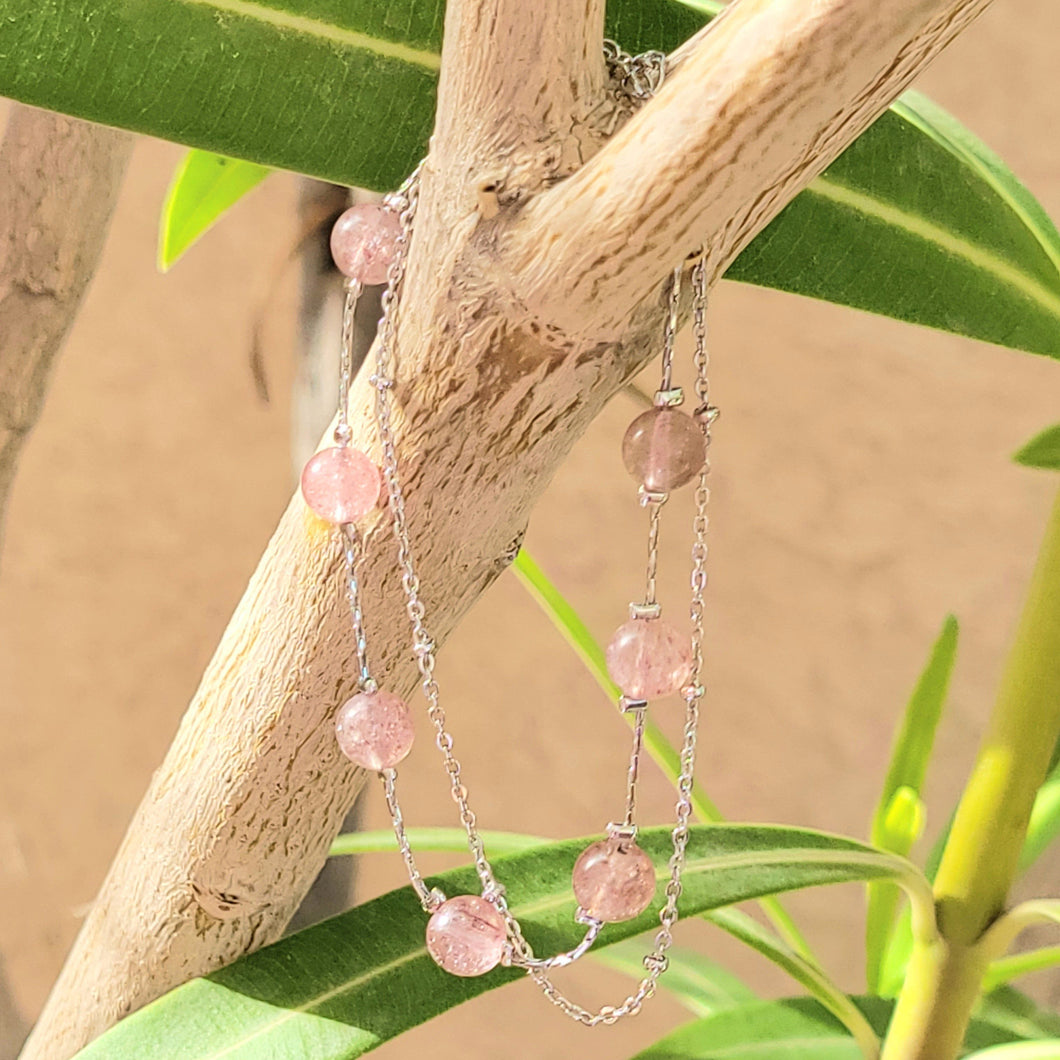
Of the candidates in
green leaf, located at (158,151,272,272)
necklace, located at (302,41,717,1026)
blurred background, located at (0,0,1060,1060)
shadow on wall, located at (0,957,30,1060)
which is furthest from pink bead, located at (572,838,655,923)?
shadow on wall, located at (0,957,30,1060)

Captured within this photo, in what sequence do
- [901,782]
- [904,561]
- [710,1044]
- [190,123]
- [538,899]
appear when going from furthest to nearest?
[904,561]
[901,782]
[710,1044]
[538,899]
[190,123]

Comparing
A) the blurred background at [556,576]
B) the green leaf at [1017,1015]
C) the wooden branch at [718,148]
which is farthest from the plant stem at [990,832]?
the blurred background at [556,576]

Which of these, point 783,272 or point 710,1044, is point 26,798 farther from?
point 783,272

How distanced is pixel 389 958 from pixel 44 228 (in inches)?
12.6

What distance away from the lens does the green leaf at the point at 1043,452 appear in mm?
464

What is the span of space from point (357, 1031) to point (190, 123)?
0.29 m

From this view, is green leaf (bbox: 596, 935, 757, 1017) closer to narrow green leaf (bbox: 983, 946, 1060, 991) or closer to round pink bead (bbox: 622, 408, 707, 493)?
narrow green leaf (bbox: 983, 946, 1060, 991)

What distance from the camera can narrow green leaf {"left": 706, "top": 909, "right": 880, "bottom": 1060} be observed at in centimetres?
51

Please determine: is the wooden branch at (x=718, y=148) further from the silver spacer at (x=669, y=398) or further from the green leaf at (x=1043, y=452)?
the green leaf at (x=1043, y=452)

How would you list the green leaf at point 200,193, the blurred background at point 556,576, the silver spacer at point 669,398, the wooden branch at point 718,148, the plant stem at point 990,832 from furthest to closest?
the blurred background at point 556,576
the green leaf at point 200,193
the plant stem at point 990,832
the silver spacer at point 669,398
the wooden branch at point 718,148

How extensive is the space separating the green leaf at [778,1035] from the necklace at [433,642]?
0.42 ft

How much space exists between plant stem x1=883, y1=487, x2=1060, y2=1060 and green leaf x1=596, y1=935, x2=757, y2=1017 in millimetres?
180

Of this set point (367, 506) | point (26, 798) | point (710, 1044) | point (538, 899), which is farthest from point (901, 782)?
point (26, 798)

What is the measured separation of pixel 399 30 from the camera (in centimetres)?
32
